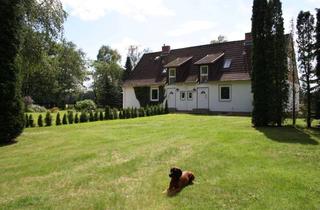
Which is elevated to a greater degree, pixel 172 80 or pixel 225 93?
pixel 172 80

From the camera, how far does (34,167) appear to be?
332 inches

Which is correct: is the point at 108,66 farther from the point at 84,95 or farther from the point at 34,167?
the point at 34,167

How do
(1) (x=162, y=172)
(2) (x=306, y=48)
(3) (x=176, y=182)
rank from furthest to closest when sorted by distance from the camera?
(2) (x=306, y=48) < (1) (x=162, y=172) < (3) (x=176, y=182)

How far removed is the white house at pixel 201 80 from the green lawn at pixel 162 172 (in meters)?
15.1

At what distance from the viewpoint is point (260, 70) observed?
Answer: 15.1 meters

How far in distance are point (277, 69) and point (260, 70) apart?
2.46 feet

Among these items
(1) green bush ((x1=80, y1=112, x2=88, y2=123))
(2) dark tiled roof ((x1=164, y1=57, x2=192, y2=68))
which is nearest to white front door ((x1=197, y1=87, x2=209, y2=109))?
(2) dark tiled roof ((x1=164, y1=57, x2=192, y2=68))

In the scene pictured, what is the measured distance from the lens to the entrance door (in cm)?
2847

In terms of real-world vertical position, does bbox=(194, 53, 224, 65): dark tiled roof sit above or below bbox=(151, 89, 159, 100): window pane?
above

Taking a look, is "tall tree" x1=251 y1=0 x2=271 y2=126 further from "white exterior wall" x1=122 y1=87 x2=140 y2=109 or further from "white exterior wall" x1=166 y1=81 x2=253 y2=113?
"white exterior wall" x1=122 y1=87 x2=140 y2=109

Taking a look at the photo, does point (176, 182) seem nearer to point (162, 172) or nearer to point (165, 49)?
point (162, 172)

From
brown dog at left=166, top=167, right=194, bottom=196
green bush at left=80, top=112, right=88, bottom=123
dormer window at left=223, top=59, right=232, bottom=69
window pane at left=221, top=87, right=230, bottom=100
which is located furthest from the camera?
dormer window at left=223, top=59, right=232, bottom=69

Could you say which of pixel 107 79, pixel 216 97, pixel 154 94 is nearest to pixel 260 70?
pixel 216 97

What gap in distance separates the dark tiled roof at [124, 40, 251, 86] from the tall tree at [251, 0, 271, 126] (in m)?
10.1
